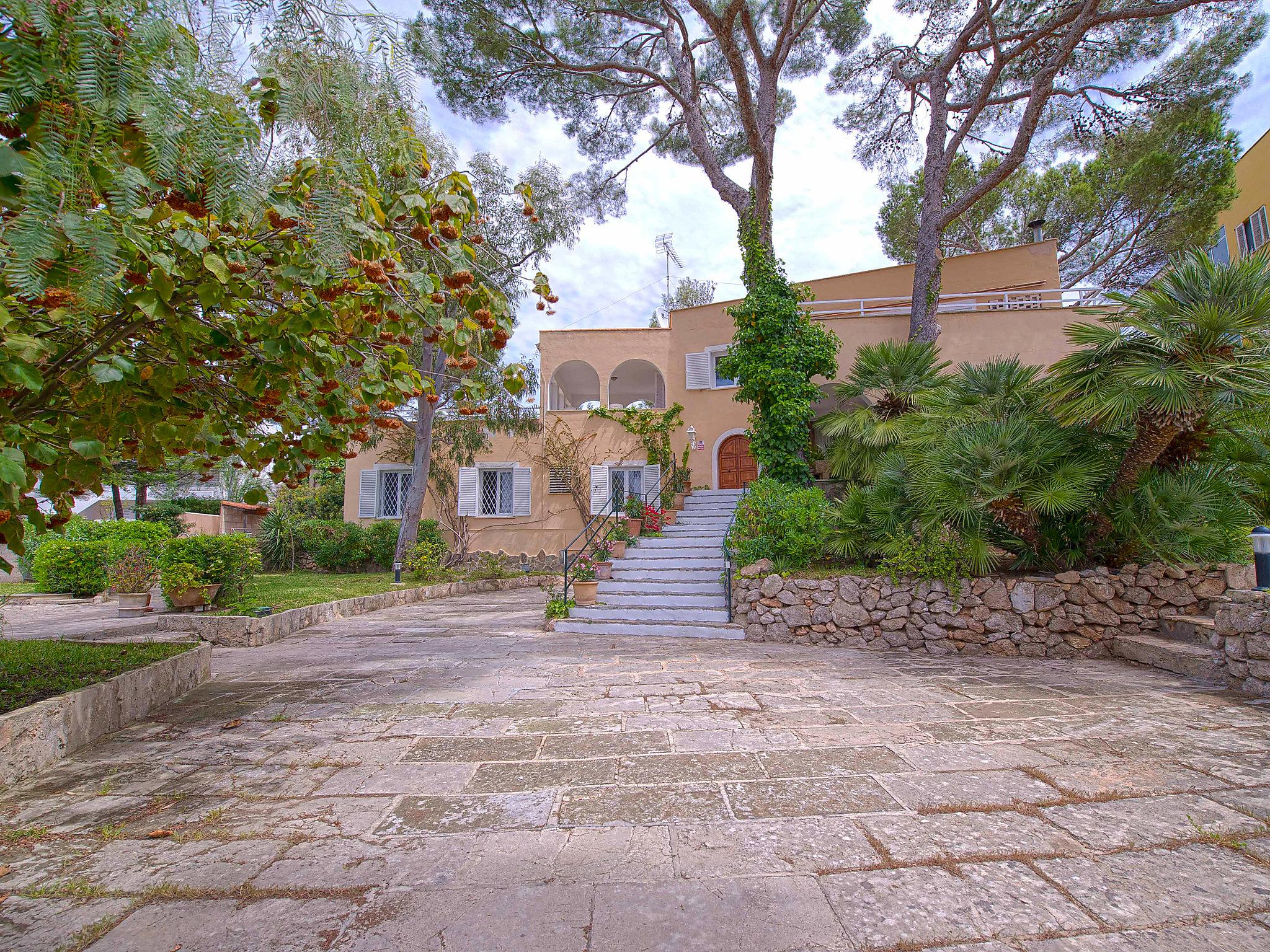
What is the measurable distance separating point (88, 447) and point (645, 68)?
13.1m

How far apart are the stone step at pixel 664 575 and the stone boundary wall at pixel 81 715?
5535mm

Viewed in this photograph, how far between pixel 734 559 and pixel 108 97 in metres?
7.07

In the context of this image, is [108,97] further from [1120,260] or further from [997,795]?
[1120,260]

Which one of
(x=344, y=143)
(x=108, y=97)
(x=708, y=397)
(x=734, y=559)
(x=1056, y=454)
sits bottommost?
(x=734, y=559)

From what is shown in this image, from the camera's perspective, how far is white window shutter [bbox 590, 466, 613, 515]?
49.8ft

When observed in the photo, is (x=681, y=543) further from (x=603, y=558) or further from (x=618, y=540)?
(x=603, y=558)

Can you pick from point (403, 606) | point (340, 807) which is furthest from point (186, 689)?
point (403, 606)

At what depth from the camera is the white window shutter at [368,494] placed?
54.0 feet

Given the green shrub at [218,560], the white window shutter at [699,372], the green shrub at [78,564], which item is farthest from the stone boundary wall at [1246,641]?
the green shrub at [78,564]

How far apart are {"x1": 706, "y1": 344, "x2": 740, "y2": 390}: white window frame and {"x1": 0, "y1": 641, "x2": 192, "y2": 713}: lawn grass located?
11.4 m

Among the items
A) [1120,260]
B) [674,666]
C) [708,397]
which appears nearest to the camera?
[674,666]

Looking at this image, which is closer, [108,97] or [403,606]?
[108,97]

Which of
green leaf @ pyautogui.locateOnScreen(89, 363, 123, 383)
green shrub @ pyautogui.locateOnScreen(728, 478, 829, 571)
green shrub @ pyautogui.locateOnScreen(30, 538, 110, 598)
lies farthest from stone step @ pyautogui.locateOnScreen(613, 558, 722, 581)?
green shrub @ pyautogui.locateOnScreen(30, 538, 110, 598)

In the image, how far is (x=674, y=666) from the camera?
578 centimetres
